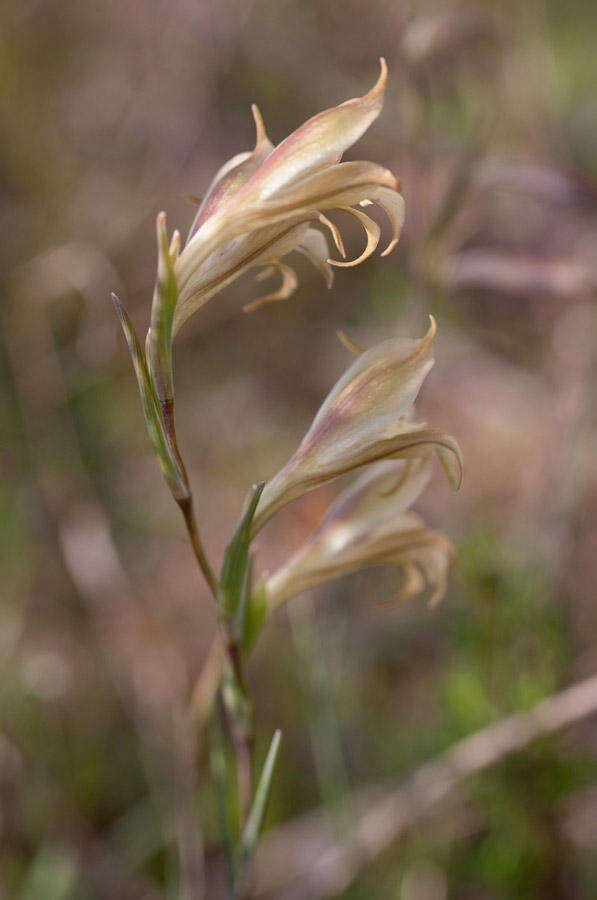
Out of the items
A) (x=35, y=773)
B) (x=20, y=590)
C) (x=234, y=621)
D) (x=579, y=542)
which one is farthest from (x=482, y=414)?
(x=234, y=621)

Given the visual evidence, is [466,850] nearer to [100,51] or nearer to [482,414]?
[482,414]

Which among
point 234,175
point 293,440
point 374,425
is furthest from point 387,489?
point 293,440

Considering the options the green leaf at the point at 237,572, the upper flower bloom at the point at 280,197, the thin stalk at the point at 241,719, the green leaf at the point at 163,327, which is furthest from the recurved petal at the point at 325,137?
the thin stalk at the point at 241,719

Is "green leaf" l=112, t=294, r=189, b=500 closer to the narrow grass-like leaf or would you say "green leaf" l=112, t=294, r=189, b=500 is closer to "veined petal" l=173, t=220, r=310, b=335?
"veined petal" l=173, t=220, r=310, b=335

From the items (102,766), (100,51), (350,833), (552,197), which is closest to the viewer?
(350,833)

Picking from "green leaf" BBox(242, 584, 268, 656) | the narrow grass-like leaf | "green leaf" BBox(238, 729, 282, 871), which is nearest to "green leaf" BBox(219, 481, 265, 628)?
"green leaf" BBox(242, 584, 268, 656)
